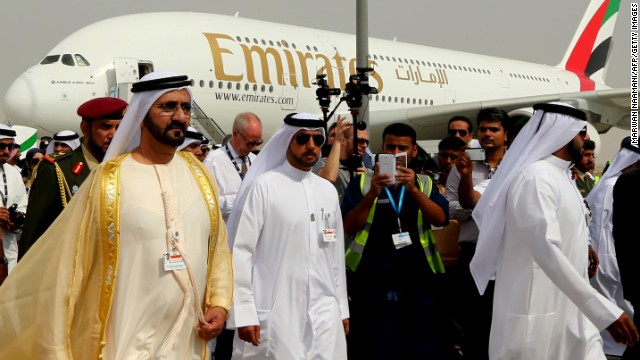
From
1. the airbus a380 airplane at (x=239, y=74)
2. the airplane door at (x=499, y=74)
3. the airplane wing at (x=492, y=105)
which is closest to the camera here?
the airbus a380 airplane at (x=239, y=74)

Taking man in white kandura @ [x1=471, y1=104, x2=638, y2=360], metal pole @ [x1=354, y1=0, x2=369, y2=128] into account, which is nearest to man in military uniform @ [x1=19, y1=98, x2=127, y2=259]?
man in white kandura @ [x1=471, y1=104, x2=638, y2=360]

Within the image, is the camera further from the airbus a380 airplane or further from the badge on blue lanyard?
the airbus a380 airplane

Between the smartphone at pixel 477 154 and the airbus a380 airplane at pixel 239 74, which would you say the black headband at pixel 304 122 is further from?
the airbus a380 airplane at pixel 239 74

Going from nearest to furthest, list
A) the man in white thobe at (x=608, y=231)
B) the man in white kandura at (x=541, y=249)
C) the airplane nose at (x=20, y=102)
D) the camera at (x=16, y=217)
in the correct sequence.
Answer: the man in white kandura at (x=541, y=249) → the man in white thobe at (x=608, y=231) → the camera at (x=16, y=217) → the airplane nose at (x=20, y=102)

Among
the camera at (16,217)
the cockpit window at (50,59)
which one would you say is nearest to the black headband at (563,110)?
the camera at (16,217)

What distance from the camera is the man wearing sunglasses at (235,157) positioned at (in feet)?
25.6

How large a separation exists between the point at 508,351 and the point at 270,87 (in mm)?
16448

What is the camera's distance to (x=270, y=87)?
21125 mm

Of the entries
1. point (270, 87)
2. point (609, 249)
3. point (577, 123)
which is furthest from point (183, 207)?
point (270, 87)

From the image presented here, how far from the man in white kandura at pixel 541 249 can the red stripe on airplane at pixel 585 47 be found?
32320mm

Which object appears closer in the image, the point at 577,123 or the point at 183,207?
the point at 183,207

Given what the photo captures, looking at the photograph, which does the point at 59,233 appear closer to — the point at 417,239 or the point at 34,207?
the point at 34,207

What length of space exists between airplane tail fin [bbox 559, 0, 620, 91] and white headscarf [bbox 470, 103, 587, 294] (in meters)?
31.9

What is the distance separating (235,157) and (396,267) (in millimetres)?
2223
